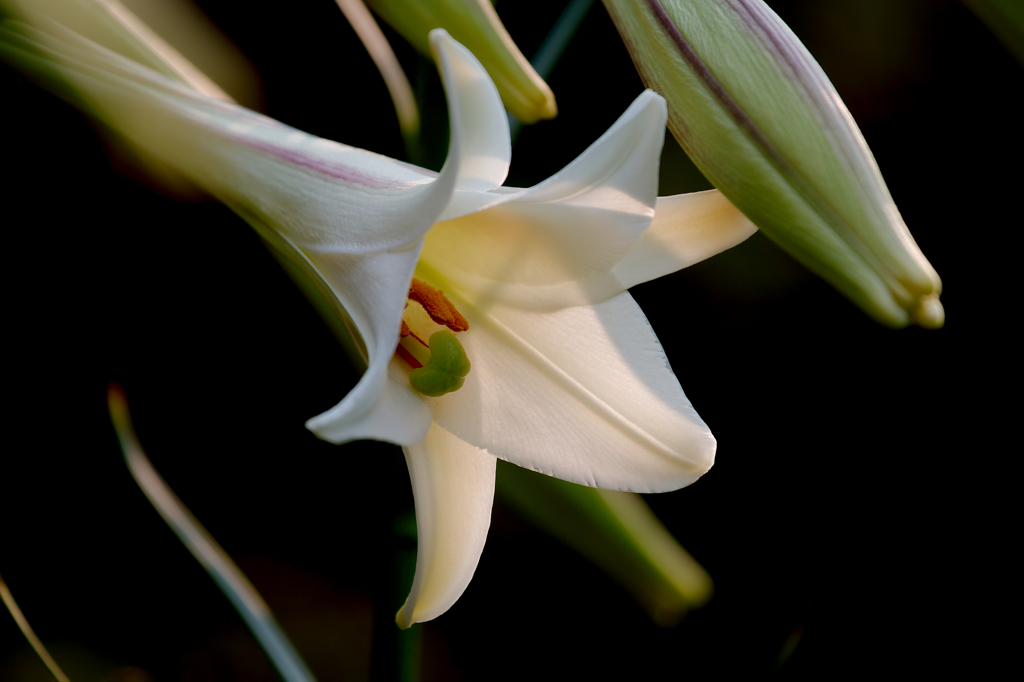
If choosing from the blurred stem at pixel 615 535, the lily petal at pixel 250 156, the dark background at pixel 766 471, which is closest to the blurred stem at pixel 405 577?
the blurred stem at pixel 615 535

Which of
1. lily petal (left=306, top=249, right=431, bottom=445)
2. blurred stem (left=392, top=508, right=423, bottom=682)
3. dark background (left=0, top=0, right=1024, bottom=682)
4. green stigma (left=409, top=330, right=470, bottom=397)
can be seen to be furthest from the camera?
A: dark background (left=0, top=0, right=1024, bottom=682)

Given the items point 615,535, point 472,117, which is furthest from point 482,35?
A: point 615,535

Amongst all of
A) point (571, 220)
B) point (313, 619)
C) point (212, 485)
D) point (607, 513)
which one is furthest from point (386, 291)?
point (313, 619)

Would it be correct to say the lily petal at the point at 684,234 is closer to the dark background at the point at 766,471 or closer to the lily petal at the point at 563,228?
the lily petal at the point at 563,228

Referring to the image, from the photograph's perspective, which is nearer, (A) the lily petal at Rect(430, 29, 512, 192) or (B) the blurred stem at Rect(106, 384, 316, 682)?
(A) the lily petal at Rect(430, 29, 512, 192)

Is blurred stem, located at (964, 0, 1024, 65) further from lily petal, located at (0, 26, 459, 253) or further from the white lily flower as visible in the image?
lily petal, located at (0, 26, 459, 253)

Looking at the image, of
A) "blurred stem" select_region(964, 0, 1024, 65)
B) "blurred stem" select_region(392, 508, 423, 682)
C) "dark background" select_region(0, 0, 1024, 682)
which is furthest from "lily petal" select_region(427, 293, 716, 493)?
"dark background" select_region(0, 0, 1024, 682)

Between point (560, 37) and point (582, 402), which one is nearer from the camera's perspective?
point (582, 402)

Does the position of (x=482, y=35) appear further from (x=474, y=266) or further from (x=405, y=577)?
(x=405, y=577)
